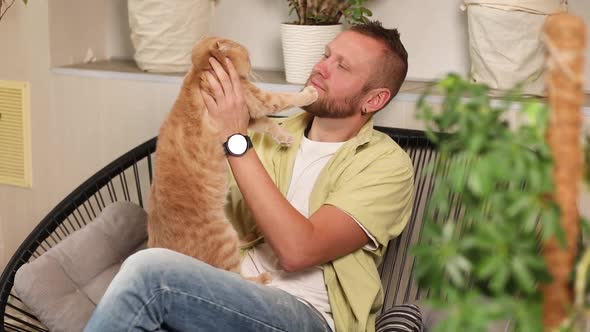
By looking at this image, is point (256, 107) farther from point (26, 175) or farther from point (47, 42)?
point (26, 175)

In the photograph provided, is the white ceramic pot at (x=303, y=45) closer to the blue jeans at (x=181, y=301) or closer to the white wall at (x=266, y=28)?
the white wall at (x=266, y=28)

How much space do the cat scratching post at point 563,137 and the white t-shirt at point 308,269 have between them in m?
1.03

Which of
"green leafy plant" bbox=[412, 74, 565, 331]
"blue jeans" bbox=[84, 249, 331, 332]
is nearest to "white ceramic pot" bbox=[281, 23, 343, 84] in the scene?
"blue jeans" bbox=[84, 249, 331, 332]

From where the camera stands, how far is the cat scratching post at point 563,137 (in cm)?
91

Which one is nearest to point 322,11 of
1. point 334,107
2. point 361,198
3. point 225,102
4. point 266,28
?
point 266,28

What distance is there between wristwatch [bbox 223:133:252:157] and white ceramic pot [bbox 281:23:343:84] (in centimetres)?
66

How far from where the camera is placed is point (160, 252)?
173cm

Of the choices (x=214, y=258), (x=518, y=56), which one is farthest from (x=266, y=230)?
(x=518, y=56)

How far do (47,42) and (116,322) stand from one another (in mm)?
1571

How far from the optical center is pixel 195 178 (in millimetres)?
1980

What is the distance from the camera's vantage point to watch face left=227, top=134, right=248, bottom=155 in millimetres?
1929

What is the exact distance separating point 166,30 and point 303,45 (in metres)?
0.53

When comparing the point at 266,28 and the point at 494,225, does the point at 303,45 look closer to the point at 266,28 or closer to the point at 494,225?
the point at 266,28

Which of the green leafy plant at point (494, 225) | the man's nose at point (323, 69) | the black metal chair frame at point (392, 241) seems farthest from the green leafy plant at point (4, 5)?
the green leafy plant at point (494, 225)
